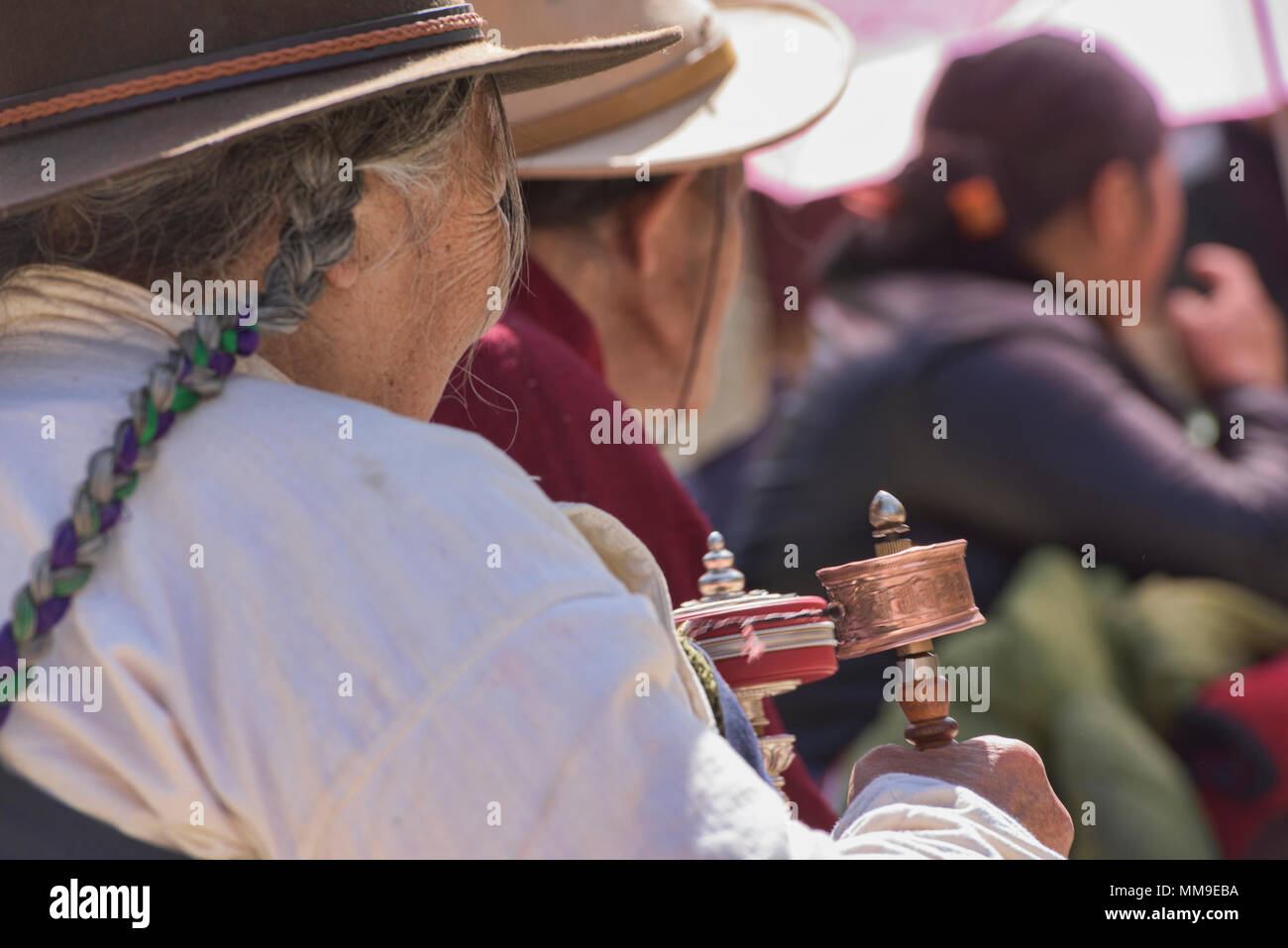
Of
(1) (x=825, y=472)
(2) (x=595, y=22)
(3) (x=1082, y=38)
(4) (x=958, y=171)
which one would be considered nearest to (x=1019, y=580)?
(1) (x=825, y=472)

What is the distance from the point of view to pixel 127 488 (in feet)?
3.72

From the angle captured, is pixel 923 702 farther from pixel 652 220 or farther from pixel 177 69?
pixel 652 220

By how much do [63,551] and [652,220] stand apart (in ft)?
5.97

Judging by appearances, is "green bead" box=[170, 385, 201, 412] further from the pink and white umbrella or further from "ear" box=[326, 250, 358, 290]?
the pink and white umbrella

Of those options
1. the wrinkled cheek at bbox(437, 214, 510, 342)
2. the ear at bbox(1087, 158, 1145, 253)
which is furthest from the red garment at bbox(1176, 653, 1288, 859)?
the wrinkled cheek at bbox(437, 214, 510, 342)

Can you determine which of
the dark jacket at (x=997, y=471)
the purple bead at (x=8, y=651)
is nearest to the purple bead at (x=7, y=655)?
the purple bead at (x=8, y=651)

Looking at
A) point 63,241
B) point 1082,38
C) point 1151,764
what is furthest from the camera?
point 1082,38

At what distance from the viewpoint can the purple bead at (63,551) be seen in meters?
1.11

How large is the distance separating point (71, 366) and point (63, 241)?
164 millimetres

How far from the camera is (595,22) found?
268 cm

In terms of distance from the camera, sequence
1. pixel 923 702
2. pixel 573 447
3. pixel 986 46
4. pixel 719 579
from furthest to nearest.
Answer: pixel 986 46
pixel 573 447
pixel 719 579
pixel 923 702

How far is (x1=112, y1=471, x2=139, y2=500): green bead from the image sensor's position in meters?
1.13

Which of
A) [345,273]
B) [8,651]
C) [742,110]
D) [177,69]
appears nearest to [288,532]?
[8,651]

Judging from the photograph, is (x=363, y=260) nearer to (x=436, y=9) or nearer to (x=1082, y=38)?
(x=436, y=9)
